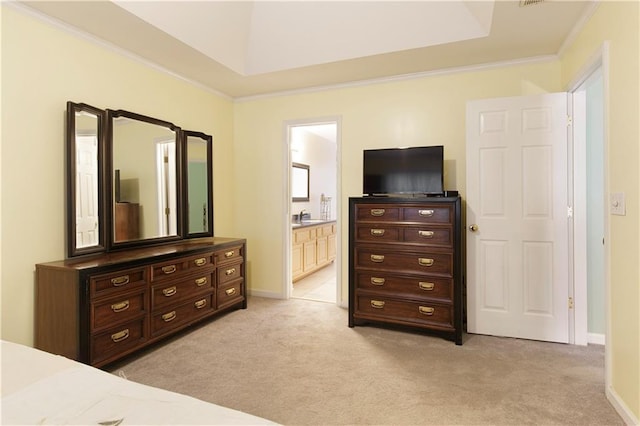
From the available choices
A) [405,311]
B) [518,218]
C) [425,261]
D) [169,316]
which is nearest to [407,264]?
[425,261]

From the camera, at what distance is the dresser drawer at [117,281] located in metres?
2.41

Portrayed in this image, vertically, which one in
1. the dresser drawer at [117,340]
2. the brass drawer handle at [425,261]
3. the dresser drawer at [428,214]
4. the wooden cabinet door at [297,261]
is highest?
the dresser drawer at [428,214]

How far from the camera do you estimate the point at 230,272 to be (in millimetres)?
3795

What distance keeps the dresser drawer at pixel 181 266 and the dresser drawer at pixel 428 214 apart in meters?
1.90

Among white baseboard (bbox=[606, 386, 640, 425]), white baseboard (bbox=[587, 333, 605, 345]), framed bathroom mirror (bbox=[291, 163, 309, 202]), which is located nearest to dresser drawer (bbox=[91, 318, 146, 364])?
white baseboard (bbox=[606, 386, 640, 425])

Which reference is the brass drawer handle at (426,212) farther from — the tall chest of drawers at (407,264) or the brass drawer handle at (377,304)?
the brass drawer handle at (377,304)

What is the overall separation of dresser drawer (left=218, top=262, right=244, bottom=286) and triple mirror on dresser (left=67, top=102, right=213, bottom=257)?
56 cm

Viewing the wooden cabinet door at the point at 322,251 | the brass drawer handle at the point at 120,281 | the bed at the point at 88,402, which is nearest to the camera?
the bed at the point at 88,402

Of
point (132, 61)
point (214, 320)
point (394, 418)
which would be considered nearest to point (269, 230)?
point (214, 320)

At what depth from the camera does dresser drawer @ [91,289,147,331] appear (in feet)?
7.97

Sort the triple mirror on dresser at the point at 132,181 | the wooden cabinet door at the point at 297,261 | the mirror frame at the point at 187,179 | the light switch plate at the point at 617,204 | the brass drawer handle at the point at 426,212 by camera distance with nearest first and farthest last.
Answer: the light switch plate at the point at 617,204 < the triple mirror on dresser at the point at 132,181 < the brass drawer handle at the point at 426,212 < the mirror frame at the point at 187,179 < the wooden cabinet door at the point at 297,261

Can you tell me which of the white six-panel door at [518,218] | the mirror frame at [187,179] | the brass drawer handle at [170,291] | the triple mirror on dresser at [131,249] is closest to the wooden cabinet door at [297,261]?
the triple mirror on dresser at [131,249]

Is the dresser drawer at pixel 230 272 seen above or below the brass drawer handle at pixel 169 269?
below

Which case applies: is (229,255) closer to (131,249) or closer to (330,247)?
(131,249)
